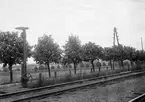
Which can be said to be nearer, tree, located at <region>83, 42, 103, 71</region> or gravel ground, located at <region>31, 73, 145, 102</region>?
gravel ground, located at <region>31, 73, 145, 102</region>

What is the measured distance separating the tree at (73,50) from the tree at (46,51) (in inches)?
96.5

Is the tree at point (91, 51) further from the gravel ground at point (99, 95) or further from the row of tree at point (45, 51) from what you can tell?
the gravel ground at point (99, 95)

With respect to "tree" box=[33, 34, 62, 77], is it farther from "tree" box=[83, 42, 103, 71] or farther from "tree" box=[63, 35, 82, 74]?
"tree" box=[83, 42, 103, 71]

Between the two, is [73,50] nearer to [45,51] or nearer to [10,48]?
[45,51]

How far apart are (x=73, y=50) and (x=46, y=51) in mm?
4852

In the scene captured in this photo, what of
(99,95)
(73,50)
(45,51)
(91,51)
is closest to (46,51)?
(45,51)

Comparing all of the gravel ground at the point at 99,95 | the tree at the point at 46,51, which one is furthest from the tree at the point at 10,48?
the gravel ground at the point at 99,95

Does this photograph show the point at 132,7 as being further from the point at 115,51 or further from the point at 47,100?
the point at 115,51

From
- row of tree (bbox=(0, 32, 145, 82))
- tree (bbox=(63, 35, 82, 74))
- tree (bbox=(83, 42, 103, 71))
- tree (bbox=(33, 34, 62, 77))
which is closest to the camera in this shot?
row of tree (bbox=(0, 32, 145, 82))

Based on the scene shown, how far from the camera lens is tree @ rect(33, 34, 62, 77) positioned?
2000cm

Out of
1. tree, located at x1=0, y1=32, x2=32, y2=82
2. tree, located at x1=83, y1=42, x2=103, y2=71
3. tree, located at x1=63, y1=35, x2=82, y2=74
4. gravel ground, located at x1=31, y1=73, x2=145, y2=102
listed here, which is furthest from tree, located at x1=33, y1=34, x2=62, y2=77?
gravel ground, located at x1=31, y1=73, x2=145, y2=102

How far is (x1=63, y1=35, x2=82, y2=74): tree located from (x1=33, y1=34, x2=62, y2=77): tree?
96.5 inches

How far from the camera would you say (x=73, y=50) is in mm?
23062

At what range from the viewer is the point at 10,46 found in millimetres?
16406
